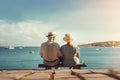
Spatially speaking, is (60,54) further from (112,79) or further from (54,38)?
(112,79)

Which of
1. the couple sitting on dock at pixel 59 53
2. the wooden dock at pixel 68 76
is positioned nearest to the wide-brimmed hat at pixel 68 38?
the couple sitting on dock at pixel 59 53

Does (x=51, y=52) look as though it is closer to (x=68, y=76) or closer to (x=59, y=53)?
(x=59, y=53)

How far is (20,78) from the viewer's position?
21.9 ft

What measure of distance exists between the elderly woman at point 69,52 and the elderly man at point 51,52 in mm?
224

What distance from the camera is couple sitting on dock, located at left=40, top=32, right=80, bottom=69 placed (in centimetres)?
1402

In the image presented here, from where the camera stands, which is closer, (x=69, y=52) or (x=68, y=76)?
(x=68, y=76)

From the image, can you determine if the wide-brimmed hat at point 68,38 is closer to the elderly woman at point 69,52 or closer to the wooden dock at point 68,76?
the elderly woman at point 69,52

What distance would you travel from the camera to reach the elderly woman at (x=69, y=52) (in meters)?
14.0

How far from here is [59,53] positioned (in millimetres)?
14164

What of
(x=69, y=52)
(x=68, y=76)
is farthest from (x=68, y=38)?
(x=68, y=76)

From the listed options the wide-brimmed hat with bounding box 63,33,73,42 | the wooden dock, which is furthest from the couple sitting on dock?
the wooden dock

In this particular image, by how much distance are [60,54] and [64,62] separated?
1.14 ft

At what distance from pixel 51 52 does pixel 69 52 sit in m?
0.65

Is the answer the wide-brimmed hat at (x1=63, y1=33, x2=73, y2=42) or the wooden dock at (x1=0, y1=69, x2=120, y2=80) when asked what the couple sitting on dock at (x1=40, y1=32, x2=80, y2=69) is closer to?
A: the wide-brimmed hat at (x1=63, y1=33, x2=73, y2=42)
